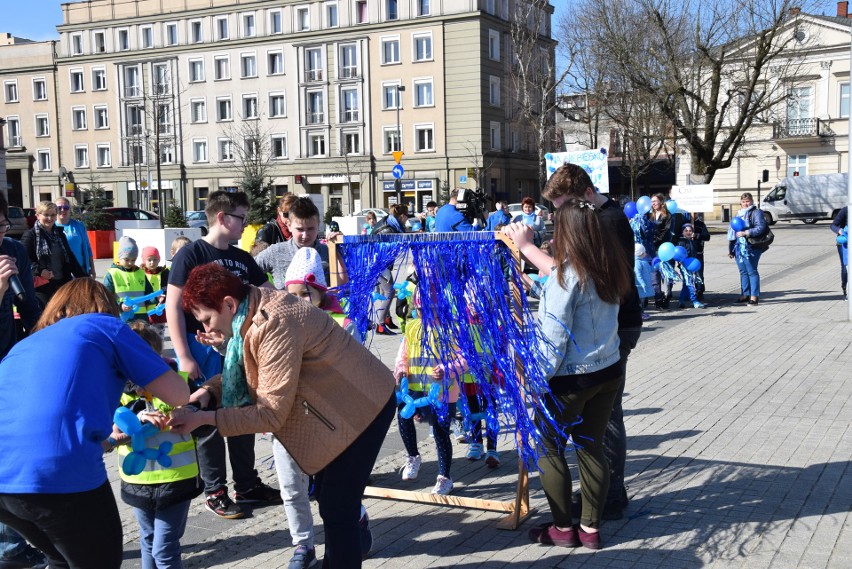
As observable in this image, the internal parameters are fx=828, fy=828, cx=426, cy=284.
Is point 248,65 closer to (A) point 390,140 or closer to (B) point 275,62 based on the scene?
(B) point 275,62

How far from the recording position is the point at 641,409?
7195mm

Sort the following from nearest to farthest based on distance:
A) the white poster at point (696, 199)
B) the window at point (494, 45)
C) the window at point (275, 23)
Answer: the white poster at point (696, 199) < the window at point (494, 45) < the window at point (275, 23)

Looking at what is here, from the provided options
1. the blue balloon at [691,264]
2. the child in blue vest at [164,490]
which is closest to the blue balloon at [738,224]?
the blue balloon at [691,264]

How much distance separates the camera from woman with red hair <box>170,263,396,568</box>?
3070 mm

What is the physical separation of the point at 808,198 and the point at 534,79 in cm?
1604

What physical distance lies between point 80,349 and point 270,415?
0.71 meters

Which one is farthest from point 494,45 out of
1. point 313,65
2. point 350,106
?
point 313,65

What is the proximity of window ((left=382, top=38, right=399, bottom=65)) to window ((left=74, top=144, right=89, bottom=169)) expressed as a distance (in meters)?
24.2

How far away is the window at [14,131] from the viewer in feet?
207

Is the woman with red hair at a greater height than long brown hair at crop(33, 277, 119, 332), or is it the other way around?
long brown hair at crop(33, 277, 119, 332)

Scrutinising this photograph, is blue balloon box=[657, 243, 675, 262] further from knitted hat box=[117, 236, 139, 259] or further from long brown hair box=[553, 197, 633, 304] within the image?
long brown hair box=[553, 197, 633, 304]

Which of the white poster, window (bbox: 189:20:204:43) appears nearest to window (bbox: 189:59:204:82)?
window (bbox: 189:20:204:43)

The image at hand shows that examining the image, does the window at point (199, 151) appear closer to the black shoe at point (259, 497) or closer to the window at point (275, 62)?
the window at point (275, 62)

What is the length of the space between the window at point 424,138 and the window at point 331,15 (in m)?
8.98
